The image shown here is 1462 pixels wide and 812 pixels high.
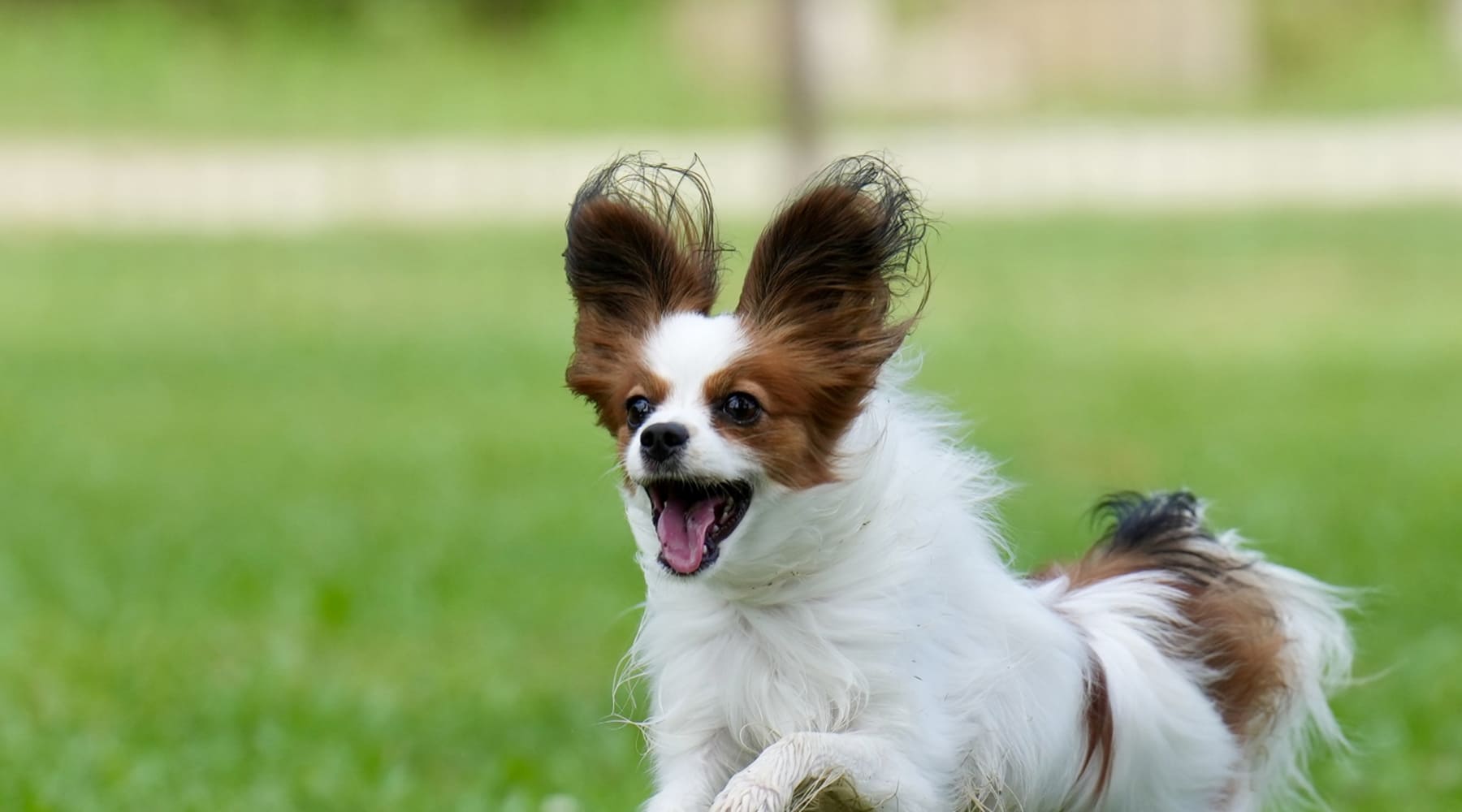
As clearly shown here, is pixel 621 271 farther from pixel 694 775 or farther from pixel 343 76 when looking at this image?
pixel 343 76

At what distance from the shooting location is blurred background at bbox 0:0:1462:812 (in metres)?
Result: 8.66

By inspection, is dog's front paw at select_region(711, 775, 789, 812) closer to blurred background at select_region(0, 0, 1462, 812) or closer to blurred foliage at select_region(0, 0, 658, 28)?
blurred background at select_region(0, 0, 1462, 812)

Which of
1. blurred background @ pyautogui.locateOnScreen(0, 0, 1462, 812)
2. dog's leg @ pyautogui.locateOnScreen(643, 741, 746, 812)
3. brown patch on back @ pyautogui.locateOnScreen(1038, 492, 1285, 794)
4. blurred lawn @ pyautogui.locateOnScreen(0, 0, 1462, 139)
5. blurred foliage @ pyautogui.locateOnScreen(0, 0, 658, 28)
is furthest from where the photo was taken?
blurred foliage @ pyautogui.locateOnScreen(0, 0, 658, 28)

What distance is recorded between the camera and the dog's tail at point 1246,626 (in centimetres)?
557

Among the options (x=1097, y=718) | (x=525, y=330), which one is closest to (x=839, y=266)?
(x=1097, y=718)

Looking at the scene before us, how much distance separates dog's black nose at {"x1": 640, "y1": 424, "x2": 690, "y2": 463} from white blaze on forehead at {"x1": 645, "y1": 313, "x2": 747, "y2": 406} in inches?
5.1

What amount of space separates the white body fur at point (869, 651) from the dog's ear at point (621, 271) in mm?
167

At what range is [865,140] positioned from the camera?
105 ft

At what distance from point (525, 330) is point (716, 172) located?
9.88 metres

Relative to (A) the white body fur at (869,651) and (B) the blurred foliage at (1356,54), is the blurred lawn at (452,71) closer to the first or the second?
(B) the blurred foliage at (1356,54)

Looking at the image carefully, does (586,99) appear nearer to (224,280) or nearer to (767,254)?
(224,280)

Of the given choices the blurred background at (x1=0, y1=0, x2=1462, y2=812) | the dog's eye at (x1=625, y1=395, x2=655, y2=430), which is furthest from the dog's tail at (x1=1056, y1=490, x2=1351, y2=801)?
the dog's eye at (x1=625, y1=395, x2=655, y2=430)

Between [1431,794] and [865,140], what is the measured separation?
994 inches

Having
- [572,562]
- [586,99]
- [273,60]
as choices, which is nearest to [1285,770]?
[572,562]
